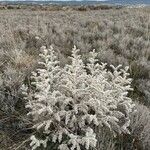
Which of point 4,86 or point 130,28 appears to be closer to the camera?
point 4,86

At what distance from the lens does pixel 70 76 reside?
4.23m

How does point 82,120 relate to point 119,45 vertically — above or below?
above

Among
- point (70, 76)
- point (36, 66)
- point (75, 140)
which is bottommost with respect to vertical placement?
point (36, 66)

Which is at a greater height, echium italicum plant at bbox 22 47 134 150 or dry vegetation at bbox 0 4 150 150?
echium italicum plant at bbox 22 47 134 150

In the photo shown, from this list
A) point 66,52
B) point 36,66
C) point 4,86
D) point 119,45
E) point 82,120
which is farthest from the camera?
point 119,45

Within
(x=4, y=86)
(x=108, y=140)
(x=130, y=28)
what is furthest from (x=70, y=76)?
(x=130, y=28)

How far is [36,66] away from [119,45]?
A: 3110 millimetres

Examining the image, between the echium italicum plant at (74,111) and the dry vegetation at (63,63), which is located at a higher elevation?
the echium italicum plant at (74,111)

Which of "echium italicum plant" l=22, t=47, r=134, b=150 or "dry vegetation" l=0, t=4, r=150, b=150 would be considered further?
"dry vegetation" l=0, t=4, r=150, b=150

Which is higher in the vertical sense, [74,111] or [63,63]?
[74,111]

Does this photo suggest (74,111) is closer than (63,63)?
Yes

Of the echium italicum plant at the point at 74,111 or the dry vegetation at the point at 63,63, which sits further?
the dry vegetation at the point at 63,63

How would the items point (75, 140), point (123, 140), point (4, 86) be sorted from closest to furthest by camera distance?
point (75, 140) → point (123, 140) → point (4, 86)

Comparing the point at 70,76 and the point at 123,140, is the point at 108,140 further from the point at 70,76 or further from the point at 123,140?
the point at 70,76
